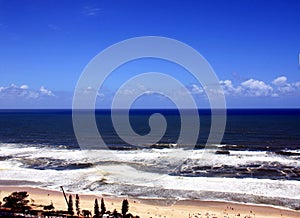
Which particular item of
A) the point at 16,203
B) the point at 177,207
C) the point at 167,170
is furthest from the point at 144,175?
the point at 16,203

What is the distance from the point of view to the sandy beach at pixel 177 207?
76.9 feet

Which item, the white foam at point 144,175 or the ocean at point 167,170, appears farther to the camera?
the white foam at point 144,175

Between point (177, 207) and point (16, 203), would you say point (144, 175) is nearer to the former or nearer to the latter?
point (177, 207)

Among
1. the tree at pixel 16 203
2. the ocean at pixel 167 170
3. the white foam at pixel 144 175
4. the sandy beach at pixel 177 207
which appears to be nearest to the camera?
the tree at pixel 16 203

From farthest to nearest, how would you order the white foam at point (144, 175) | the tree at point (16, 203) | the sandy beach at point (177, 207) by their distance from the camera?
the white foam at point (144, 175) → the sandy beach at point (177, 207) → the tree at point (16, 203)

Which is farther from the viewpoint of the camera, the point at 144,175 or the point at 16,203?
the point at 144,175

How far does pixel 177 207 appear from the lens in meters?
25.1

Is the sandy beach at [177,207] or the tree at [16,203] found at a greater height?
the tree at [16,203]

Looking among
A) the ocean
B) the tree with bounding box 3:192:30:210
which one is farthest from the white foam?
the tree with bounding box 3:192:30:210

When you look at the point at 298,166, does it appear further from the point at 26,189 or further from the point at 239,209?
the point at 26,189

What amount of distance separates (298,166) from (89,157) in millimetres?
26010

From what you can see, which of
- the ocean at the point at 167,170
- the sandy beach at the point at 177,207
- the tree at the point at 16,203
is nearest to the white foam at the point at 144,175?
the ocean at the point at 167,170

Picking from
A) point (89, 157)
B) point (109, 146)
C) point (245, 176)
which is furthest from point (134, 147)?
point (245, 176)

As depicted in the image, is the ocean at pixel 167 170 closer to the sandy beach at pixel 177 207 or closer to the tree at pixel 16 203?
the sandy beach at pixel 177 207
